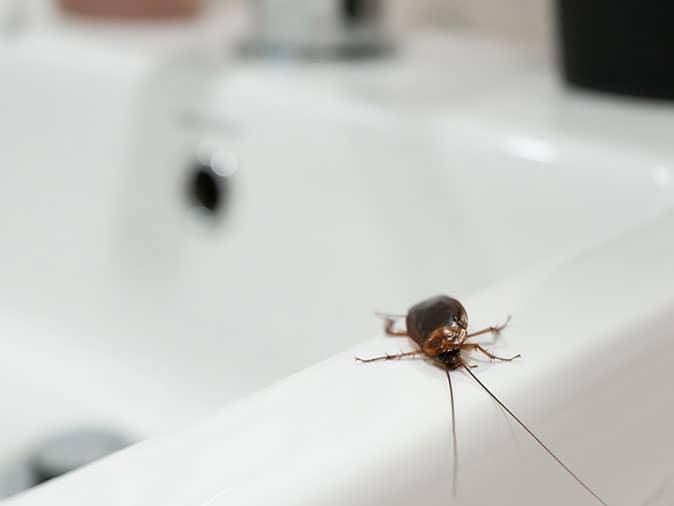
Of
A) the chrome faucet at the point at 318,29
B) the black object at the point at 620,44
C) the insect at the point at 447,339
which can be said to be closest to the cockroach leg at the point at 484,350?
the insect at the point at 447,339

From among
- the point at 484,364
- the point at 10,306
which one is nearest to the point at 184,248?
the point at 10,306

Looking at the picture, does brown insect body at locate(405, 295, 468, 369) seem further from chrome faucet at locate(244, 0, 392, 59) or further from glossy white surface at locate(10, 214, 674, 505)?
chrome faucet at locate(244, 0, 392, 59)

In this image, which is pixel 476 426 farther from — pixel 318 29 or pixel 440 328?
pixel 318 29

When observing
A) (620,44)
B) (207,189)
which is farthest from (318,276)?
(620,44)

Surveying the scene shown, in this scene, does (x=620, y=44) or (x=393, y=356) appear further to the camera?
(x=620, y=44)

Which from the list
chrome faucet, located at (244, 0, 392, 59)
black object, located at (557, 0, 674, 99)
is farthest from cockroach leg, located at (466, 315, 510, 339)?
chrome faucet, located at (244, 0, 392, 59)
